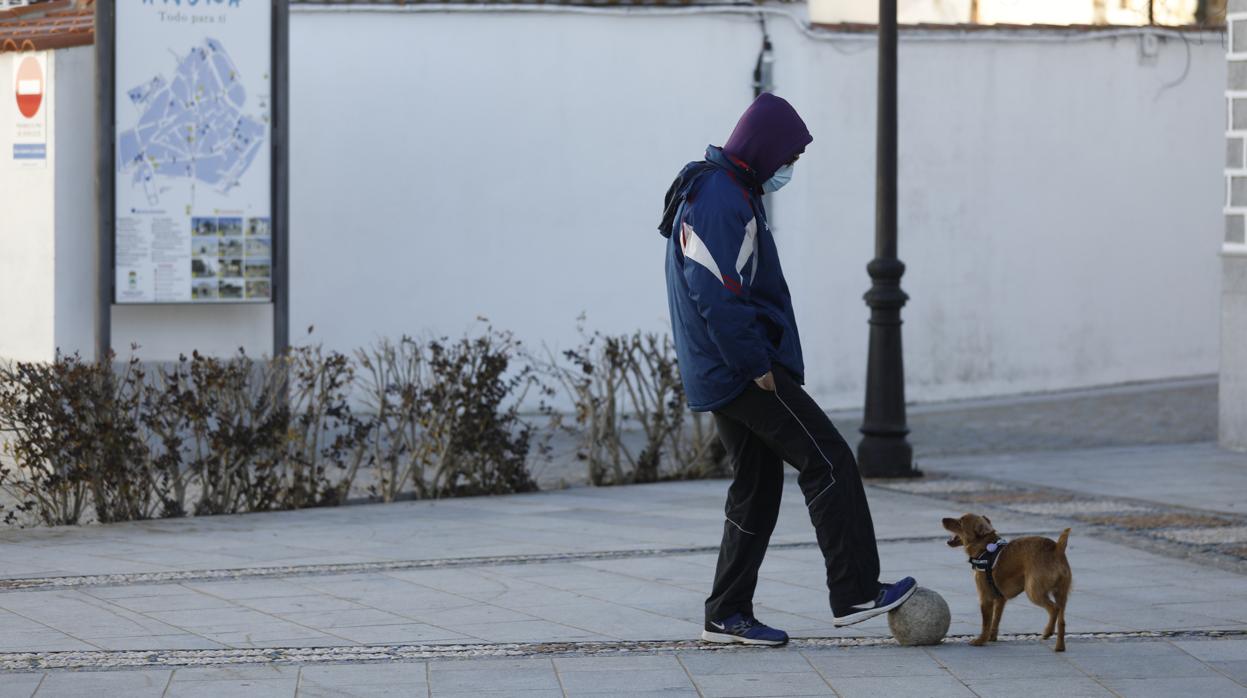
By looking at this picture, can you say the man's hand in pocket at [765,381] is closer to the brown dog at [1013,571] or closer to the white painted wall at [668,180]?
the brown dog at [1013,571]

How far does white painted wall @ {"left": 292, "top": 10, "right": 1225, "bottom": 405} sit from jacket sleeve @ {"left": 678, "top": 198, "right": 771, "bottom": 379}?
8974mm

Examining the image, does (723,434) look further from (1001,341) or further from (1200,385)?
(1200,385)

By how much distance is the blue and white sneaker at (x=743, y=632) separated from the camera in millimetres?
5863

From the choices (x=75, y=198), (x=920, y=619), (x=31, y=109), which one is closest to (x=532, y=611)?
(x=920, y=619)

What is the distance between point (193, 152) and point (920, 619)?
6460 mm

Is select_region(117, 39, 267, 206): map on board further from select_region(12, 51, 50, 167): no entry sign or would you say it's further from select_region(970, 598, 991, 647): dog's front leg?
select_region(970, 598, 991, 647): dog's front leg

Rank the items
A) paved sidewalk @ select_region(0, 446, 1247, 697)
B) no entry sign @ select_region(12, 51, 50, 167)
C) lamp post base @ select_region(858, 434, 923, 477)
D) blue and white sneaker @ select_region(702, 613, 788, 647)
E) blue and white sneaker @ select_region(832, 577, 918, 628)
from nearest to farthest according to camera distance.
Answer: paved sidewalk @ select_region(0, 446, 1247, 697) < blue and white sneaker @ select_region(832, 577, 918, 628) < blue and white sneaker @ select_region(702, 613, 788, 647) < lamp post base @ select_region(858, 434, 923, 477) < no entry sign @ select_region(12, 51, 50, 167)

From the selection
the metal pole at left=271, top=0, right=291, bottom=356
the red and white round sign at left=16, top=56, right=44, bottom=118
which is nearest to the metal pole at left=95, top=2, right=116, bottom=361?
the red and white round sign at left=16, top=56, right=44, bottom=118

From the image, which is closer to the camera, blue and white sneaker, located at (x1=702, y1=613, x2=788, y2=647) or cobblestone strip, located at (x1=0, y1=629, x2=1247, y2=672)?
cobblestone strip, located at (x1=0, y1=629, x2=1247, y2=672)

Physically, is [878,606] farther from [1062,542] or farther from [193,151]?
[193,151]

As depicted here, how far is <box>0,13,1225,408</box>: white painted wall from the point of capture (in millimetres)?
14320

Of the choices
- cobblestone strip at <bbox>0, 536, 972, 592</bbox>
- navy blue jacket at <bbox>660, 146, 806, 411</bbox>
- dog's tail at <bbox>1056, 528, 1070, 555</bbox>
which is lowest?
cobblestone strip at <bbox>0, 536, 972, 592</bbox>

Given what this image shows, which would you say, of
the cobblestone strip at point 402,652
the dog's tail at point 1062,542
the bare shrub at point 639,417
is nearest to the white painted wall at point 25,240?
the bare shrub at point 639,417

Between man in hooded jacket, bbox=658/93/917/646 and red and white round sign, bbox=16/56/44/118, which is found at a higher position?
red and white round sign, bbox=16/56/44/118
